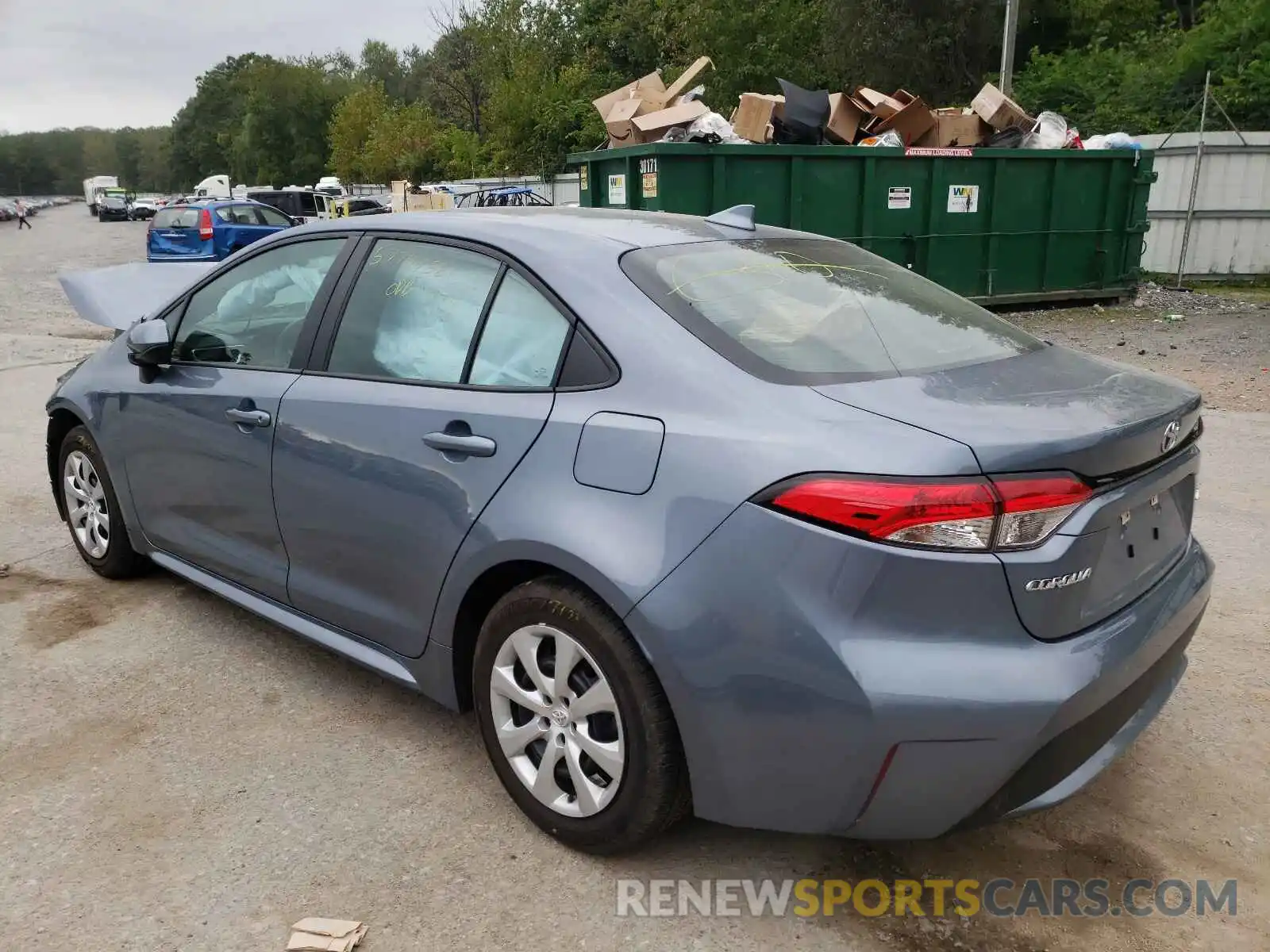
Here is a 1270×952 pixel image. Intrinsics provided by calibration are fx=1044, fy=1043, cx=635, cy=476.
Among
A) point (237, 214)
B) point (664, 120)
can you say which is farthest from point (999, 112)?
point (237, 214)

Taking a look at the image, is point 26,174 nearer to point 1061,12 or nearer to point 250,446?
point 1061,12

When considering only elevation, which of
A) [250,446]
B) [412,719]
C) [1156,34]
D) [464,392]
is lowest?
[412,719]

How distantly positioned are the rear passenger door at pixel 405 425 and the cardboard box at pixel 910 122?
404 inches

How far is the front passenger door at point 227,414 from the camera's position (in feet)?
11.2

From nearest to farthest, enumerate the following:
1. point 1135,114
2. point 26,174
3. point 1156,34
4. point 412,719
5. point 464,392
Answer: point 464,392, point 412,719, point 1135,114, point 1156,34, point 26,174

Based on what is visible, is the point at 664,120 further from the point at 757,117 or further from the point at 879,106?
the point at 879,106

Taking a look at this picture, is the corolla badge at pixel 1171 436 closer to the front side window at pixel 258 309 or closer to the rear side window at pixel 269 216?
the front side window at pixel 258 309

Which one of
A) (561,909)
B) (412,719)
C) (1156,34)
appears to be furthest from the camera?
(1156,34)

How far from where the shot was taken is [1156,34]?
3042 cm

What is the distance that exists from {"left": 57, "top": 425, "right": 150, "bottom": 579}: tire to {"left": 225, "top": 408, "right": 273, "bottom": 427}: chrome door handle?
1127 mm

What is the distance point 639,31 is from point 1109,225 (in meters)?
30.9

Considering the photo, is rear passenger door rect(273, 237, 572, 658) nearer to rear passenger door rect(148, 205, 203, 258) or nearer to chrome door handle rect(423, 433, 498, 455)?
chrome door handle rect(423, 433, 498, 455)

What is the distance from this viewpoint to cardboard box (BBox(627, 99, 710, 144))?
11078 mm

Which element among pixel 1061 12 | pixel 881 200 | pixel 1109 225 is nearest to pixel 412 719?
pixel 881 200
